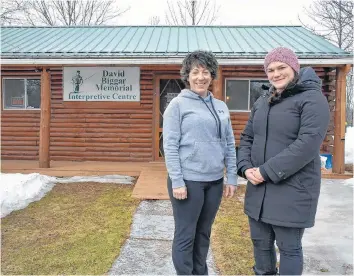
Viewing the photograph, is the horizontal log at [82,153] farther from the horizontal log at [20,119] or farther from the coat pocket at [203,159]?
the coat pocket at [203,159]

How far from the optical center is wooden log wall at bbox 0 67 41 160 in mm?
9391

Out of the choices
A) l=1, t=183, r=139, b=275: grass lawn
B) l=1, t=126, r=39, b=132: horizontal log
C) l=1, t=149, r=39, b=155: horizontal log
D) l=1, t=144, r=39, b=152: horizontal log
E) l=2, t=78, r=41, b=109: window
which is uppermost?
l=2, t=78, r=41, b=109: window

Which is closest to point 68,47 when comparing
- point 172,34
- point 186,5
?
point 172,34

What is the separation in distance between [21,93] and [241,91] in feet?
19.2

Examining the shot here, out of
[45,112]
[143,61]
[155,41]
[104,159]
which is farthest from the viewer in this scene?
[104,159]

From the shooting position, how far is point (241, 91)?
9172 mm

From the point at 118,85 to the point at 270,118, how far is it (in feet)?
23.2

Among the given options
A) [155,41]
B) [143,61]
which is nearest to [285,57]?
[143,61]

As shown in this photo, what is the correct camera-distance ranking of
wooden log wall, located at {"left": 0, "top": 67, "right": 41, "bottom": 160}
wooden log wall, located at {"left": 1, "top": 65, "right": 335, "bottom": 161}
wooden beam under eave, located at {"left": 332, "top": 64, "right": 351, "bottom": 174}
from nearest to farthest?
wooden beam under eave, located at {"left": 332, "top": 64, "right": 351, "bottom": 174}
wooden log wall, located at {"left": 1, "top": 65, "right": 335, "bottom": 161}
wooden log wall, located at {"left": 0, "top": 67, "right": 41, "bottom": 160}

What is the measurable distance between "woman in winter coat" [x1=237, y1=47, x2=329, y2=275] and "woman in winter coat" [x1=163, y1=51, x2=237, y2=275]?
0.27m

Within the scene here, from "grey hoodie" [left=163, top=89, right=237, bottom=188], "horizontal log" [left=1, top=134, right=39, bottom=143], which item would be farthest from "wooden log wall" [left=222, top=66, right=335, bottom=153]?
"grey hoodie" [left=163, top=89, right=237, bottom=188]

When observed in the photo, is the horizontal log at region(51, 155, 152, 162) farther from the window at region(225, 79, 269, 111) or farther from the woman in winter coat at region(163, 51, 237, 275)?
the woman in winter coat at region(163, 51, 237, 275)

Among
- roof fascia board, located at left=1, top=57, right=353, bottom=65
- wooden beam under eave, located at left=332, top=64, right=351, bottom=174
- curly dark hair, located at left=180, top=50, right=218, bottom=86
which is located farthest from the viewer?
wooden beam under eave, located at left=332, top=64, right=351, bottom=174

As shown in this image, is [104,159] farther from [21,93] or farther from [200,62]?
[200,62]
